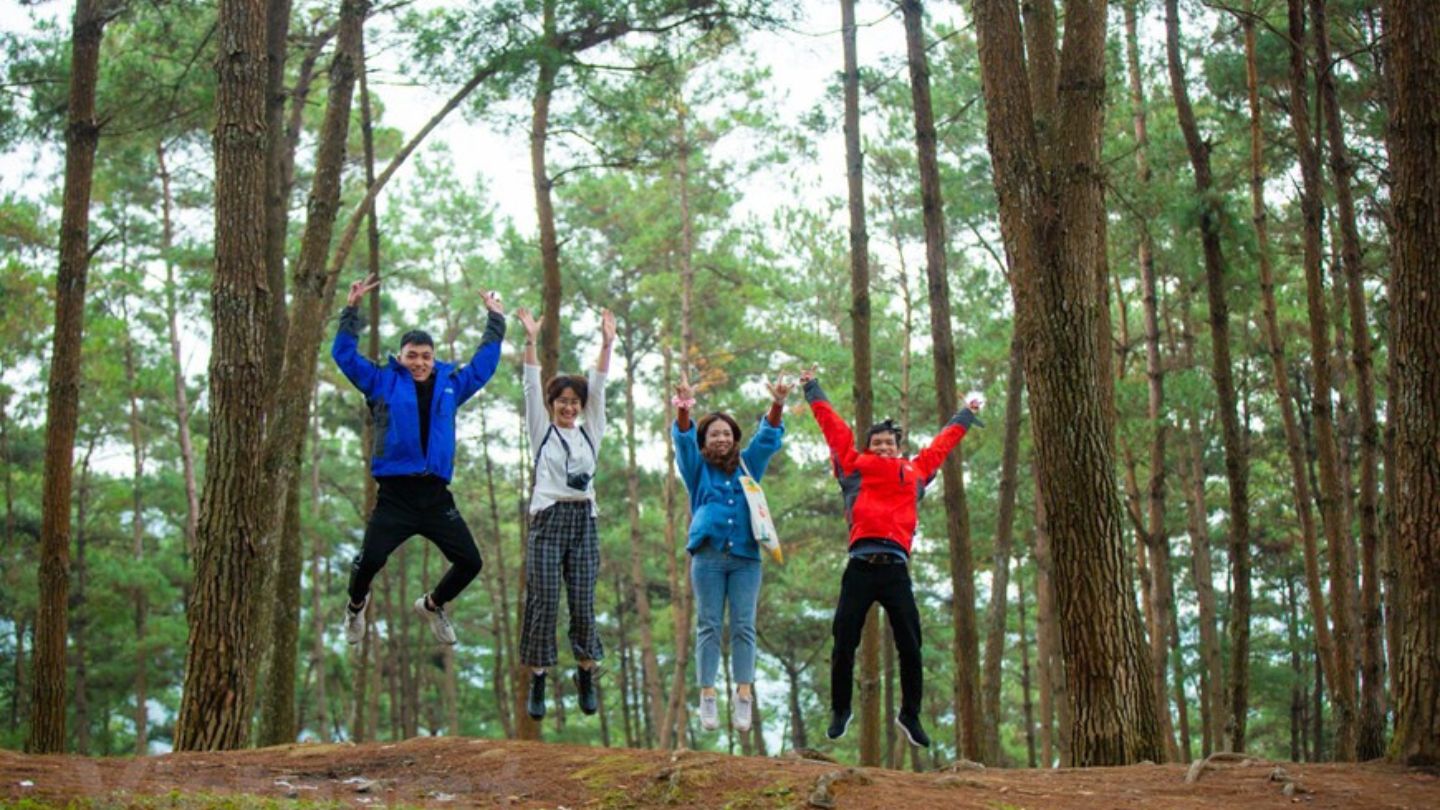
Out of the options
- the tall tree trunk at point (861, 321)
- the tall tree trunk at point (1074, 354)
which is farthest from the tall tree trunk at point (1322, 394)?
the tall tree trunk at point (1074, 354)

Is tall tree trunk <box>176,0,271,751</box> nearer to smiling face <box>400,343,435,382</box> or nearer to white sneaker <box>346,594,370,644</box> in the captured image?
white sneaker <box>346,594,370,644</box>

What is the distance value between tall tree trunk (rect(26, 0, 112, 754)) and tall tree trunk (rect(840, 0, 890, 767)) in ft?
22.4

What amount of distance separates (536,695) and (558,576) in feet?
2.30

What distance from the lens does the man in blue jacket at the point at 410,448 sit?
7.34 meters

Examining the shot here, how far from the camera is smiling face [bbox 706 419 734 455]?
805cm

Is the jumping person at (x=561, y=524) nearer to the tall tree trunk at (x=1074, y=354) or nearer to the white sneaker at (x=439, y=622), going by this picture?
the white sneaker at (x=439, y=622)

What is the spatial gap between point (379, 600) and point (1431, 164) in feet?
119

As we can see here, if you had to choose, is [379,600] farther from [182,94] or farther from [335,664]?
[182,94]

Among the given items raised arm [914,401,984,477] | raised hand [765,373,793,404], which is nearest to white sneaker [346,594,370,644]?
raised hand [765,373,793,404]

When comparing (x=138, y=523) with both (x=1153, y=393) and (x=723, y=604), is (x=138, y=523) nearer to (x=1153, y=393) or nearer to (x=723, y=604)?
(x=1153, y=393)

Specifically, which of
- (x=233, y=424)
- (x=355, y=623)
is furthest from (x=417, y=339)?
(x=355, y=623)

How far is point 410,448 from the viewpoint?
7.35m

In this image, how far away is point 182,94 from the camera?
1458cm

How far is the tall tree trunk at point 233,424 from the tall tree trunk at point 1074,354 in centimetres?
463
